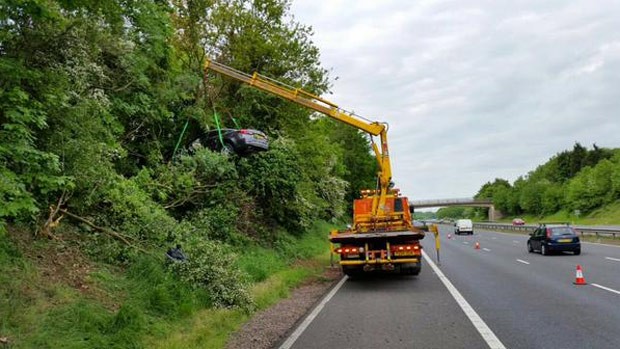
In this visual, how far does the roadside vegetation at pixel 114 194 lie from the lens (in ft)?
21.5

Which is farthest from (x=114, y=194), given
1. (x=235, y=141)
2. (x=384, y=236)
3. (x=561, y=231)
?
(x=561, y=231)

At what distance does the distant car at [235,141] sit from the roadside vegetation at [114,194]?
373 mm

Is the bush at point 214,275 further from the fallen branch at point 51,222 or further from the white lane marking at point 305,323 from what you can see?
the fallen branch at point 51,222

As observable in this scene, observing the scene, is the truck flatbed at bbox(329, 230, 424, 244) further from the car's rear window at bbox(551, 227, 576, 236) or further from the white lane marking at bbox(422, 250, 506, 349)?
the car's rear window at bbox(551, 227, 576, 236)

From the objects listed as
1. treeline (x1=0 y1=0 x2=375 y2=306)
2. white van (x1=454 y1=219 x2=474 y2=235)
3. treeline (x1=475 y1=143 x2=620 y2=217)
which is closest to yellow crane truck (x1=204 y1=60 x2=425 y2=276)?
treeline (x1=0 y1=0 x2=375 y2=306)

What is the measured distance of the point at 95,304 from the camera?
25.4 ft

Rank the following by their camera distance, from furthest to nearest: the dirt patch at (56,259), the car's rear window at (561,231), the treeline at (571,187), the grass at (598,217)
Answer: the treeline at (571,187) → the grass at (598,217) → the car's rear window at (561,231) → the dirt patch at (56,259)

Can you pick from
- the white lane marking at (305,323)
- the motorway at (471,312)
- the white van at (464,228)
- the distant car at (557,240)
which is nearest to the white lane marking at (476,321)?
the motorway at (471,312)

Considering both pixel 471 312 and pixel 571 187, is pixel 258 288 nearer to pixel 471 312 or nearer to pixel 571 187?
pixel 471 312

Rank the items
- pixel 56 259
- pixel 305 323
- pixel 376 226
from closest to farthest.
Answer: pixel 56 259
pixel 305 323
pixel 376 226

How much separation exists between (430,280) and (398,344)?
8.19m

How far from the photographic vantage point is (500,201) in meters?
120

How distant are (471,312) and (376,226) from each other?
720 cm

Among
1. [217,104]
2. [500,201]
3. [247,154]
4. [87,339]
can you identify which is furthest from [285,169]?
[500,201]
